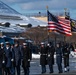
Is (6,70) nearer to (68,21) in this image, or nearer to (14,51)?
(14,51)

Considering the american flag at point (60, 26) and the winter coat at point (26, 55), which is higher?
the american flag at point (60, 26)

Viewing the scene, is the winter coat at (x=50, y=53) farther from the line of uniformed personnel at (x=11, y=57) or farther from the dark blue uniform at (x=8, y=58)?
the dark blue uniform at (x=8, y=58)

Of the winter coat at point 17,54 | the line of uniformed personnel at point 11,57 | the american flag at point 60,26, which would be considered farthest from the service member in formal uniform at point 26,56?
the american flag at point 60,26

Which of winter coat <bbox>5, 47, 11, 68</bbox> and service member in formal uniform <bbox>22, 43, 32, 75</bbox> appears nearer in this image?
winter coat <bbox>5, 47, 11, 68</bbox>

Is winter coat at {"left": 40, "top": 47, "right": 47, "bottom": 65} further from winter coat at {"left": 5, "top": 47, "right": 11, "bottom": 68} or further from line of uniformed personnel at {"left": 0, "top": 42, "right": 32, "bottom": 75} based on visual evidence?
winter coat at {"left": 5, "top": 47, "right": 11, "bottom": 68}

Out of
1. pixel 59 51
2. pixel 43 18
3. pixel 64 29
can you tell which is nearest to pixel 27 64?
pixel 59 51

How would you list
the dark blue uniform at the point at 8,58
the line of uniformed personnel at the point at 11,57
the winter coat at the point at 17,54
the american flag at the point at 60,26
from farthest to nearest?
the american flag at the point at 60,26, the winter coat at the point at 17,54, the dark blue uniform at the point at 8,58, the line of uniformed personnel at the point at 11,57

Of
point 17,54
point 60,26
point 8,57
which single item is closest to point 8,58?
point 8,57

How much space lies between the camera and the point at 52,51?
24.5 meters

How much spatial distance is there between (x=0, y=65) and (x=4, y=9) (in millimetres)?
153134

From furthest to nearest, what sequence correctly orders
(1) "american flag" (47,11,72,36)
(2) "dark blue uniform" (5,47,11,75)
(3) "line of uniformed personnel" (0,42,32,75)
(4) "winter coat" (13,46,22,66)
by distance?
1. (1) "american flag" (47,11,72,36)
2. (4) "winter coat" (13,46,22,66)
3. (2) "dark blue uniform" (5,47,11,75)
4. (3) "line of uniformed personnel" (0,42,32,75)

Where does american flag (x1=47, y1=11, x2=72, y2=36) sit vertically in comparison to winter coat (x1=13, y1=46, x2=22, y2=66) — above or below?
above

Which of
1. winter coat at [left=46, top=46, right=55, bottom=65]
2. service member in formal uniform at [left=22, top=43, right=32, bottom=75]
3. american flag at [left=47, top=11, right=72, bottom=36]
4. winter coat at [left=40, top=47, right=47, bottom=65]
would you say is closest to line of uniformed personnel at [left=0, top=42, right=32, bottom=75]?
service member in formal uniform at [left=22, top=43, right=32, bottom=75]

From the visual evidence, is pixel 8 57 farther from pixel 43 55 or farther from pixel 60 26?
pixel 60 26
